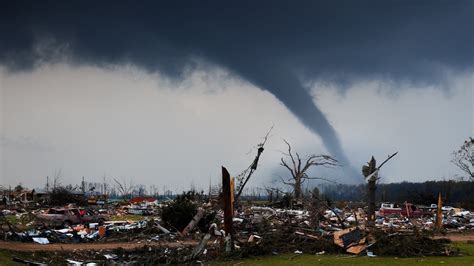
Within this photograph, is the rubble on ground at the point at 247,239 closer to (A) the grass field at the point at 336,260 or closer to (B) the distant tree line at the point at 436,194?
(A) the grass field at the point at 336,260

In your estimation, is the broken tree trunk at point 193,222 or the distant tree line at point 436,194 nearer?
the broken tree trunk at point 193,222

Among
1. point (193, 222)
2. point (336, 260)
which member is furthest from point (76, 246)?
point (336, 260)

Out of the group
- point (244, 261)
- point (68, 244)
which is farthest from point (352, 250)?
point (68, 244)

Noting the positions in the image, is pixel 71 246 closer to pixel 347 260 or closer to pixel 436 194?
pixel 347 260

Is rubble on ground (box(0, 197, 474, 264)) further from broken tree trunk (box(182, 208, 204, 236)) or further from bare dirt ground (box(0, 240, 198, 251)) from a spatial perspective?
bare dirt ground (box(0, 240, 198, 251))

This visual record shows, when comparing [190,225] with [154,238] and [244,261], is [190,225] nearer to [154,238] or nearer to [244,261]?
[154,238]

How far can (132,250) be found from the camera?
20109 mm

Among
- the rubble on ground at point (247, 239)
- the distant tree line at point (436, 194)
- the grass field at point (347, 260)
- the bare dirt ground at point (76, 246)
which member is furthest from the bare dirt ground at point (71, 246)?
the distant tree line at point (436, 194)

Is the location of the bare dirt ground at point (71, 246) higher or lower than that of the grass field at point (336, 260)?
lower

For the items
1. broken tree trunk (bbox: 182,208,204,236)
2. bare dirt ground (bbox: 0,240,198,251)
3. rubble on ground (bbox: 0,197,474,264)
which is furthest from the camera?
broken tree trunk (bbox: 182,208,204,236)

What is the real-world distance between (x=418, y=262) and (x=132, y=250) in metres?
10.7

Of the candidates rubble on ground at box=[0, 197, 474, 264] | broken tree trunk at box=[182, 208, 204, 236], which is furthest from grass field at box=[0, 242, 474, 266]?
broken tree trunk at box=[182, 208, 204, 236]

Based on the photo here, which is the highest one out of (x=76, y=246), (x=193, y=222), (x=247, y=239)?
(x=193, y=222)

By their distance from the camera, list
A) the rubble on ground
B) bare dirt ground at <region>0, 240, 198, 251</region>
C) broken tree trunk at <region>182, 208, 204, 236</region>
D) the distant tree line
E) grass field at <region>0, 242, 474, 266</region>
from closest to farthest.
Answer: grass field at <region>0, 242, 474, 266</region>
the rubble on ground
bare dirt ground at <region>0, 240, 198, 251</region>
broken tree trunk at <region>182, 208, 204, 236</region>
the distant tree line
